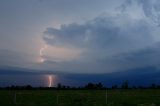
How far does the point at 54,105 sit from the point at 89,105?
14.3 ft

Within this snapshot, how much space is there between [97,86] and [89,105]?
127574 millimetres

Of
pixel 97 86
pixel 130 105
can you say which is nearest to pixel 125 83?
pixel 97 86

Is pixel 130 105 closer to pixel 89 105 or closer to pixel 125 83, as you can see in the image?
pixel 89 105

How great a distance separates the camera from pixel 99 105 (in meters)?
42.5

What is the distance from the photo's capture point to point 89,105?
43.8 metres

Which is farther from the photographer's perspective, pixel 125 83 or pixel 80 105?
pixel 125 83

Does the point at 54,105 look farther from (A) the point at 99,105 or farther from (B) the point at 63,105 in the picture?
(A) the point at 99,105

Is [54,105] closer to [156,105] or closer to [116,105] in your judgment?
[116,105]

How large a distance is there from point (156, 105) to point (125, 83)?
4767 inches

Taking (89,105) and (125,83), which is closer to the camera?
(89,105)

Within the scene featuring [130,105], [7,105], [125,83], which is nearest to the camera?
[7,105]

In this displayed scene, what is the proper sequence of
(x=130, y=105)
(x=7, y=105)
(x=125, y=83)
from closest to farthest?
1. (x=7, y=105)
2. (x=130, y=105)
3. (x=125, y=83)

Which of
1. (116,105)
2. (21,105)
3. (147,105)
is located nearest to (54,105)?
(21,105)

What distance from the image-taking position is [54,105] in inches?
1682
